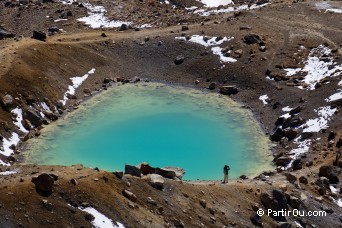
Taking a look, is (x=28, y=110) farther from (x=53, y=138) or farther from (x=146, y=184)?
(x=146, y=184)

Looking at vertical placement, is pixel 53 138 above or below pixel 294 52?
below

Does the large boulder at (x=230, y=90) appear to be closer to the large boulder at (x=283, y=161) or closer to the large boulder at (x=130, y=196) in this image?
Answer: the large boulder at (x=283, y=161)

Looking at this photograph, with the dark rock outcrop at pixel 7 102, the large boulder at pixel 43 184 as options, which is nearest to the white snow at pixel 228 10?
the dark rock outcrop at pixel 7 102

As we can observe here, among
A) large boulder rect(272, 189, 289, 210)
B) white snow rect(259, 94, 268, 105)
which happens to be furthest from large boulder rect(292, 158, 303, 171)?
white snow rect(259, 94, 268, 105)

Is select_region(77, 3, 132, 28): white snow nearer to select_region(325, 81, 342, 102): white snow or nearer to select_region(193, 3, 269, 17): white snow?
select_region(193, 3, 269, 17): white snow

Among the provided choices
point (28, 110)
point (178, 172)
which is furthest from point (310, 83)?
point (28, 110)

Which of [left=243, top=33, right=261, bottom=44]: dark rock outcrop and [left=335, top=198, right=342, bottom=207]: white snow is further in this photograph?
[left=243, top=33, right=261, bottom=44]: dark rock outcrop

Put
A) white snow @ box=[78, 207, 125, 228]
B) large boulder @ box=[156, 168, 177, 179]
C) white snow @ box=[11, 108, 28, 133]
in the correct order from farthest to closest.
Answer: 1. white snow @ box=[11, 108, 28, 133]
2. large boulder @ box=[156, 168, 177, 179]
3. white snow @ box=[78, 207, 125, 228]

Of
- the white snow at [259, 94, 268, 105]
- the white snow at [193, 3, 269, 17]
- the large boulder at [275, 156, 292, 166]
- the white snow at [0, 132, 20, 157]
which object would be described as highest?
the white snow at [193, 3, 269, 17]
